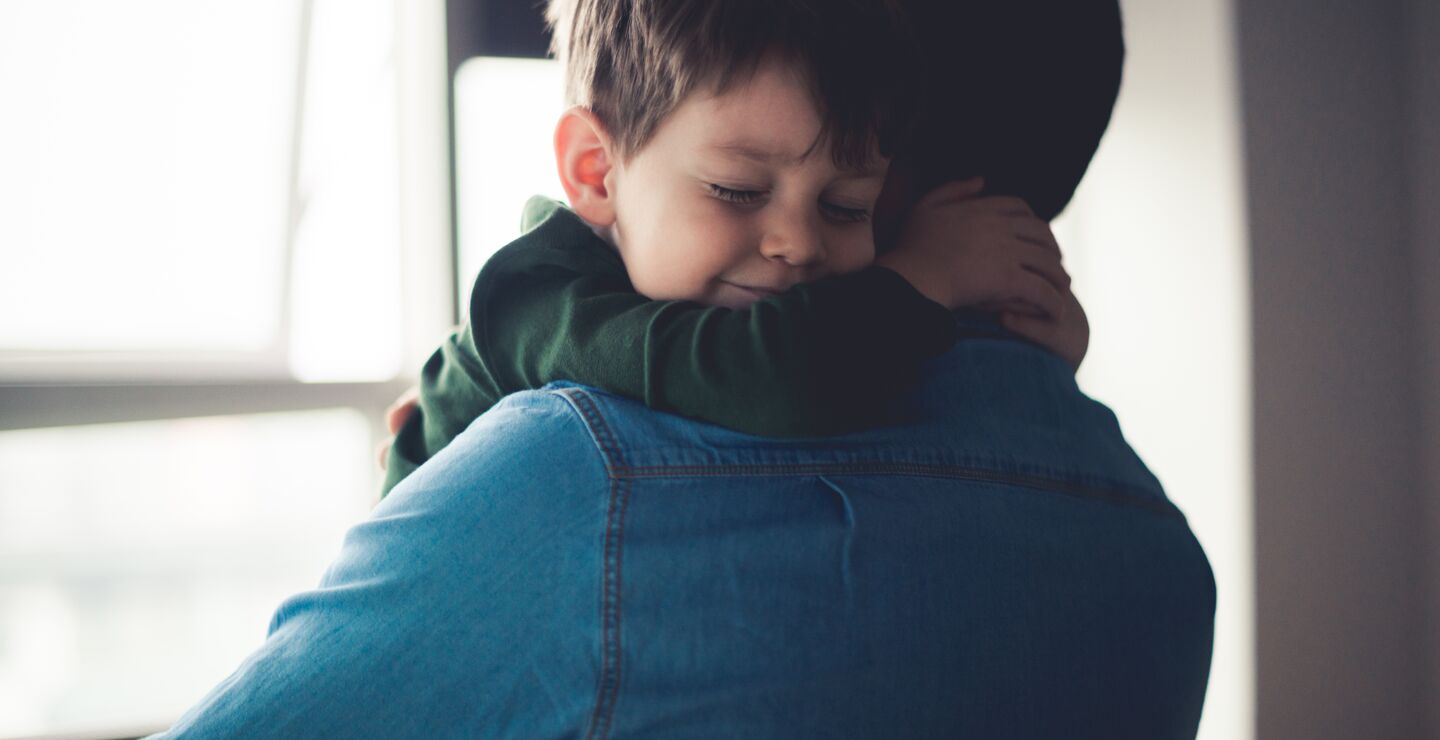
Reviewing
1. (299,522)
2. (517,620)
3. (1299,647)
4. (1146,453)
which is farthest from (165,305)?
(1299,647)

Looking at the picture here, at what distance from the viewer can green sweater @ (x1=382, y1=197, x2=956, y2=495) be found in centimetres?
64

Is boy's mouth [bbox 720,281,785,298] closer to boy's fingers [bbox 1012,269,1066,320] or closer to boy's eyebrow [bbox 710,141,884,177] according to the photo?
boy's eyebrow [bbox 710,141,884,177]

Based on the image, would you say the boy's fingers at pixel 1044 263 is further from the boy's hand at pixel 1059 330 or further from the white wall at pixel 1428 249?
the white wall at pixel 1428 249

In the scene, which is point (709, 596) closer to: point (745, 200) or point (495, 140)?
point (745, 200)

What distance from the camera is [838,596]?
595 millimetres

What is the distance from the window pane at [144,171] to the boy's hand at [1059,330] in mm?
2098

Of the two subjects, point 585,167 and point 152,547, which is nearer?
point 585,167

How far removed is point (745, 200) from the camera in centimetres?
88

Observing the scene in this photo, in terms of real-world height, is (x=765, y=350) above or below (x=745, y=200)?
below

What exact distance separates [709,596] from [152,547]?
2.20 meters

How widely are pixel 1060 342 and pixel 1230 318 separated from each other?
1292 millimetres

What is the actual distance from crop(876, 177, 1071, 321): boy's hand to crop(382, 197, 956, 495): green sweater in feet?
0.40

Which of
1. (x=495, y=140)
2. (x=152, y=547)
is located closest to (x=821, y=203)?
(x=495, y=140)

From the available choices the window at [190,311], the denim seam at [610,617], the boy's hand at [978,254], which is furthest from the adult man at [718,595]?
the window at [190,311]
